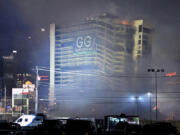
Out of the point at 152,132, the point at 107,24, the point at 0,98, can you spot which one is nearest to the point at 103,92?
the point at 107,24

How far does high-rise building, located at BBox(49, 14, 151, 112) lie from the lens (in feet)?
480

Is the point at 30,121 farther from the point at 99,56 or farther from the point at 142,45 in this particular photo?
the point at 99,56

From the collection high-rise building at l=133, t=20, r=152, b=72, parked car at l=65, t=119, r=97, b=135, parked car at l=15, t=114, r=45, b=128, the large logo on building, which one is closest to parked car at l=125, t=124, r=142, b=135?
parked car at l=65, t=119, r=97, b=135

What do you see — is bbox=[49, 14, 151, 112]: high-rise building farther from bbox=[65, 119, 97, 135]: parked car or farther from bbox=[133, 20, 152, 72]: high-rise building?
bbox=[65, 119, 97, 135]: parked car

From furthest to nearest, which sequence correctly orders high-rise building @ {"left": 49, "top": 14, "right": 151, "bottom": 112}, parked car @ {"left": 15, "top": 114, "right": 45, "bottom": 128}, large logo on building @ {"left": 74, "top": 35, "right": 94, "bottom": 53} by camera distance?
1. large logo on building @ {"left": 74, "top": 35, "right": 94, "bottom": 53}
2. high-rise building @ {"left": 49, "top": 14, "right": 151, "bottom": 112}
3. parked car @ {"left": 15, "top": 114, "right": 45, "bottom": 128}

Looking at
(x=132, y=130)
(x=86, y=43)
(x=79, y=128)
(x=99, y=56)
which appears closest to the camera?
(x=79, y=128)

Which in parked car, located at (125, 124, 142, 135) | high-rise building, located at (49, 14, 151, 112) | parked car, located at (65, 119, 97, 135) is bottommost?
parked car, located at (125, 124, 142, 135)

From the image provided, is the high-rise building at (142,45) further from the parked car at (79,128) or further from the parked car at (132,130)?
the parked car at (79,128)

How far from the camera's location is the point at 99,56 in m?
187

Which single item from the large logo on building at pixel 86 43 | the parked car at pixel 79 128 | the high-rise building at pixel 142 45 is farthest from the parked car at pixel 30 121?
the large logo on building at pixel 86 43

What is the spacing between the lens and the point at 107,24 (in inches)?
6855

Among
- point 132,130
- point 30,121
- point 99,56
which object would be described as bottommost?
point 30,121

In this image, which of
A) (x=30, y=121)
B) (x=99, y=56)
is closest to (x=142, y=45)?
(x=99, y=56)

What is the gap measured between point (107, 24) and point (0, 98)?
66.2 m
